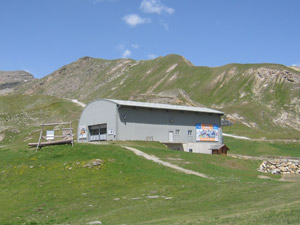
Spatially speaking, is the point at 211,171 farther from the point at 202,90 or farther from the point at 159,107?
the point at 202,90

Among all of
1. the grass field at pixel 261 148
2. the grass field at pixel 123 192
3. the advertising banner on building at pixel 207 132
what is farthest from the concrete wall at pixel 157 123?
the grass field at pixel 123 192

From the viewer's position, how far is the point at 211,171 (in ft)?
107

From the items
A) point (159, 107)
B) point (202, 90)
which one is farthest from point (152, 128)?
point (202, 90)

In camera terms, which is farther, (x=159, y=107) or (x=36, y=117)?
(x=36, y=117)

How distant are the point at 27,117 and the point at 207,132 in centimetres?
6773

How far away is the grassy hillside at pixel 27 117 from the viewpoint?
284ft

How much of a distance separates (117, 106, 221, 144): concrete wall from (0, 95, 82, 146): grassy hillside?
3583cm

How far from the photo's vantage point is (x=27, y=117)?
106 m

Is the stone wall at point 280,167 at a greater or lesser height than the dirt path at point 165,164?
lesser

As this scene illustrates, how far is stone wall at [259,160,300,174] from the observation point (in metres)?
42.0

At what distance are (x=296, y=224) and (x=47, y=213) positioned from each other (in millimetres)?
12545

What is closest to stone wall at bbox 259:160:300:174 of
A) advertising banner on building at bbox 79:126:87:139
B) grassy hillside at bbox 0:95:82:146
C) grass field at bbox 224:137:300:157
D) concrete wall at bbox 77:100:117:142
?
grass field at bbox 224:137:300:157

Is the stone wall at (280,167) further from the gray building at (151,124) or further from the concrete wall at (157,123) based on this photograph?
the concrete wall at (157,123)

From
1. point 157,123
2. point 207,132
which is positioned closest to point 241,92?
point 207,132
